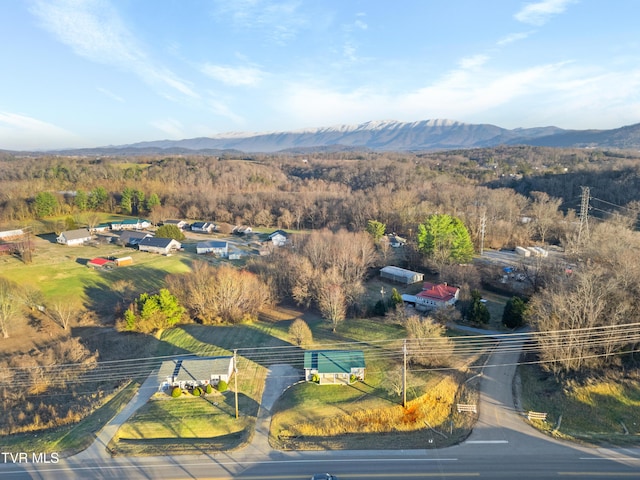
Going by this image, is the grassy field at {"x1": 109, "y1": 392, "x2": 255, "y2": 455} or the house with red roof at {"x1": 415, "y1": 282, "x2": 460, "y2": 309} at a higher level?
the house with red roof at {"x1": 415, "y1": 282, "x2": 460, "y2": 309}

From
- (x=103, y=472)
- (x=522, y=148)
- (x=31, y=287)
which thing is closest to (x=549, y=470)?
(x=103, y=472)

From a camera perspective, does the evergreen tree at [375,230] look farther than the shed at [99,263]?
Yes

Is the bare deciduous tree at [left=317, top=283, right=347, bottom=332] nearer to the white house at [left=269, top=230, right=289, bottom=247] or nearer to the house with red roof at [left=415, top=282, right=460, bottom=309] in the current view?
the house with red roof at [left=415, top=282, right=460, bottom=309]

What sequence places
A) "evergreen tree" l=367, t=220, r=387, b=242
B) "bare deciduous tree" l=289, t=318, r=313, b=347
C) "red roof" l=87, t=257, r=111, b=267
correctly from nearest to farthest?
"bare deciduous tree" l=289, t=318, r=313, b=347
"red roof" l=87, t=257, r=111, b=267
"evergreen tree" l=367, t=220, r=387, b=242

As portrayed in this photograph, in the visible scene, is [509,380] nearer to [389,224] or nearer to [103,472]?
[103,472]

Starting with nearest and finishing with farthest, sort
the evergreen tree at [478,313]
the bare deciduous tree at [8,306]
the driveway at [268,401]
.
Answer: the driveway at [268,401] < the evergreen tree at [478,313] < the bare deciduous tree at [8,306]

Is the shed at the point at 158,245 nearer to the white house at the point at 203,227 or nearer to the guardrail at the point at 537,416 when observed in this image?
the white house at the point at 203,227

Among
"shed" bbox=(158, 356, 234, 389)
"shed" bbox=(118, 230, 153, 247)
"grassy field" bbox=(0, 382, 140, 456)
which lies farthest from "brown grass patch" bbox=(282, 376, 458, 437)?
"shed" bbox=(118, 230, 153, 247)

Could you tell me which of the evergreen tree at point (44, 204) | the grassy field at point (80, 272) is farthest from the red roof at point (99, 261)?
the evergreen tree at point (44, 204)
